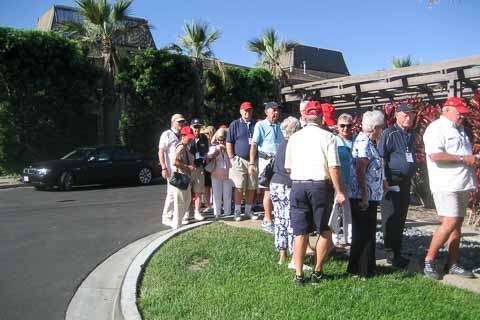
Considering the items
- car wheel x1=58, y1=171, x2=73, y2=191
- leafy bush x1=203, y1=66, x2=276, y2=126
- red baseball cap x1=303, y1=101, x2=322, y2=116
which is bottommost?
car wheel x1=58, y1=171, x2=73, y2=191

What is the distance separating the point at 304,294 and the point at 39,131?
15.4 metres

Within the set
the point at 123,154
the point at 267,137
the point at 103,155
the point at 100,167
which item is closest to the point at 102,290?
the point at 267,137

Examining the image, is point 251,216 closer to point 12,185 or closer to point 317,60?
point 12,185

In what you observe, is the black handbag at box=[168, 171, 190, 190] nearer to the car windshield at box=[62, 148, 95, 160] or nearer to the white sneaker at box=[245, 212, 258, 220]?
the white sneaker at box=[245, 212, 258, 220]

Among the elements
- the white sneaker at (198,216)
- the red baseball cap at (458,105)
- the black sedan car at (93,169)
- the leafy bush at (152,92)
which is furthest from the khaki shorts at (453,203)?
the leafy bush at (152,92)

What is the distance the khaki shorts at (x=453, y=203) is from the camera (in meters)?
4.70

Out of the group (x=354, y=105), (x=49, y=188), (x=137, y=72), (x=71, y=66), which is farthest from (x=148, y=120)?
(x=354, y=105)

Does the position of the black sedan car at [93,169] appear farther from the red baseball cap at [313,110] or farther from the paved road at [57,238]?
the red baseball cap at [313,110]

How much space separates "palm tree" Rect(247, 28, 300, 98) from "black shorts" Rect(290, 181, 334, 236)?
66.8 ft

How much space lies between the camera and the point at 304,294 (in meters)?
4.29

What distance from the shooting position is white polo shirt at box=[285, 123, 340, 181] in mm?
4387

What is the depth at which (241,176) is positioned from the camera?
7805mm

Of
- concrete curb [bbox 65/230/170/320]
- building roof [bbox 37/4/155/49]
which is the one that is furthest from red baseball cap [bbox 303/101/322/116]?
building roof [bbox 37/4/155/49]

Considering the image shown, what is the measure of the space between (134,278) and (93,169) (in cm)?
1017
